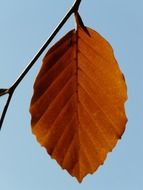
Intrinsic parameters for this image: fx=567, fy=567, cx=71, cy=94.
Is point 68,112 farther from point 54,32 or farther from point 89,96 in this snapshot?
point 54,32

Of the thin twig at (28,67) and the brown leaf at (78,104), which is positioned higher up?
the thin twig at (28,67)

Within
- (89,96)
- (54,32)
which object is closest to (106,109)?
(89,96)

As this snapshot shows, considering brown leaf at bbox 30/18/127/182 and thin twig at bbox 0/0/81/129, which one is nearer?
thin twig at bbox 0/0/81/129

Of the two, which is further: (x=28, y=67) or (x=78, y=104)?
(x=78, y=104)

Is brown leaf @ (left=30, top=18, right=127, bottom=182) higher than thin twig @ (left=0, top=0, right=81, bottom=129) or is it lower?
lower

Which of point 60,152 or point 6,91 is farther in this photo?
point 60,152

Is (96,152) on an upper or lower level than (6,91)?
lower

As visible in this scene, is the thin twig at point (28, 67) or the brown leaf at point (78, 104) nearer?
the thin twig at point (28, 67)
